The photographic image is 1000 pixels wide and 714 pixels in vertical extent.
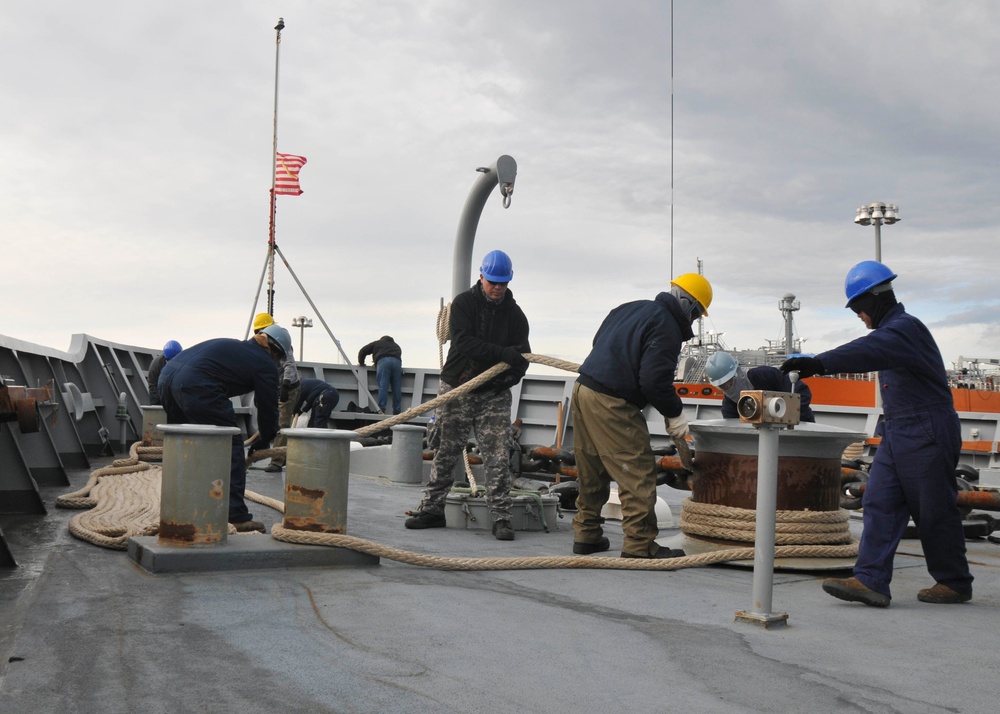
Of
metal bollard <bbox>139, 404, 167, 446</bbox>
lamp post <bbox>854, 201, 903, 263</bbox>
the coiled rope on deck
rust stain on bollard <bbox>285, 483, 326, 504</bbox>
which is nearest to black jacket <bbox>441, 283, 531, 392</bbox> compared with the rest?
the coiled rope on deck

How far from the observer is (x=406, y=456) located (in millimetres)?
8359

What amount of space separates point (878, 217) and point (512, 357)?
48.7 feet

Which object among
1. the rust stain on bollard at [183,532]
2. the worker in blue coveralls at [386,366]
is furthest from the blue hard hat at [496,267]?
the worker in blue coveralls at [386,366]

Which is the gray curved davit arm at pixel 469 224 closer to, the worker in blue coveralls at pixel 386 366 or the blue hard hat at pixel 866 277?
the blue hard hat at pixel 866 277

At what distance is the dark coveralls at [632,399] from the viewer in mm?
4348

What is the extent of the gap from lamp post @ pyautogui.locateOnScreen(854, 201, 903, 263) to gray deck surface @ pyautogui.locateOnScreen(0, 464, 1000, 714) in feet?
50.0

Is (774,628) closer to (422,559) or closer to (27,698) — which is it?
(422,559)

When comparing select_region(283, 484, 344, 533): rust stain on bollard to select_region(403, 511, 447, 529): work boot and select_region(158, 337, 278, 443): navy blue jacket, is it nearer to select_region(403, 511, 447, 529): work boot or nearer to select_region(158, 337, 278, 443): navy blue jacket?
select_region(158, 337, 278, 443): navy blue jacket

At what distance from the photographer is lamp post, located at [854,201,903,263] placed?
17688 mm

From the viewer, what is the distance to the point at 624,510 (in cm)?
442

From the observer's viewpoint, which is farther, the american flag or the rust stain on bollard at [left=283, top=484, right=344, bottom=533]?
the american flag

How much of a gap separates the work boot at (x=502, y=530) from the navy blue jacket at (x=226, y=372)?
140cm

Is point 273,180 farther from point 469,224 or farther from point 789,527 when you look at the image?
point 789,527

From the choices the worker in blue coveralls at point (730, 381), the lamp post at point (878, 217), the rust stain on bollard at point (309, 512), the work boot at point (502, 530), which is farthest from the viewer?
the lamp post at point (878, 217)
